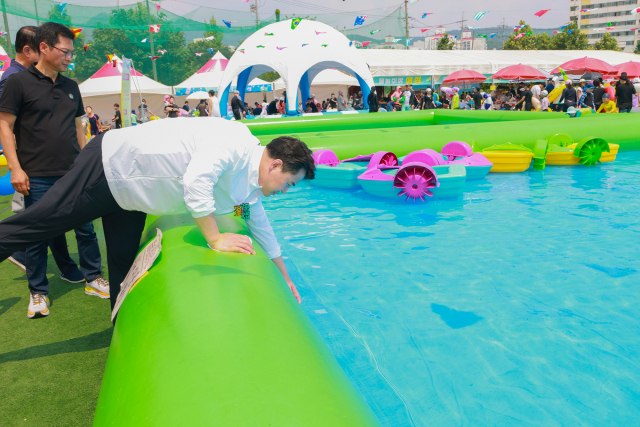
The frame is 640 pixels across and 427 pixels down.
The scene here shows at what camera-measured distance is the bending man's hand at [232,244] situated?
196cm

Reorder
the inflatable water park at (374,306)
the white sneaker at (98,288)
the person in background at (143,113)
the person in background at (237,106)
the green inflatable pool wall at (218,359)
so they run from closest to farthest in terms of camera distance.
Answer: the green inflatable pool wall at (218,359)
the inflatable water park at (374,306)
the white sneaker at (98,288)
the person in background at (143,113)
the person in background at (237,106)

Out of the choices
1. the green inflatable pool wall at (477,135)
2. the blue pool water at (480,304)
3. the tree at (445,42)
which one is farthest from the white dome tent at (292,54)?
the tree at (445,42)

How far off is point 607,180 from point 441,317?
5.37 metres

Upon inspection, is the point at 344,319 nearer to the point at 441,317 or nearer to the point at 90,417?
the point at 441,317

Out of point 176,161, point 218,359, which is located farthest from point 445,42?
point 218,359

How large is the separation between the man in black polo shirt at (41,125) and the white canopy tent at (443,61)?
888 inches

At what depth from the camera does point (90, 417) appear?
1934mm

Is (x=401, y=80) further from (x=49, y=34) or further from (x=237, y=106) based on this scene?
(x=49, y=34)

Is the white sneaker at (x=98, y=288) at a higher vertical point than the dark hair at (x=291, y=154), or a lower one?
lower

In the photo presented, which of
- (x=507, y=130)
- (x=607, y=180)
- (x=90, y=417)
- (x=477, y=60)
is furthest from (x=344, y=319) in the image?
(x=477, y=60)

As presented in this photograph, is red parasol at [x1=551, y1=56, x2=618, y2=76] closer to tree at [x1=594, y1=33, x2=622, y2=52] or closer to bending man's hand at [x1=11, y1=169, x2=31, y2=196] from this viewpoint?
bending man's hand at [x1=11, y1=169, x2=31, y2=196]

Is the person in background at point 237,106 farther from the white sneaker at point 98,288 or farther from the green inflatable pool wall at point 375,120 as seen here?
the white sneaker at point 98,288

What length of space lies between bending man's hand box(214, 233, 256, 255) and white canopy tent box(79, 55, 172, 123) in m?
21.6

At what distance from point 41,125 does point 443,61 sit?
2747 centimetres
